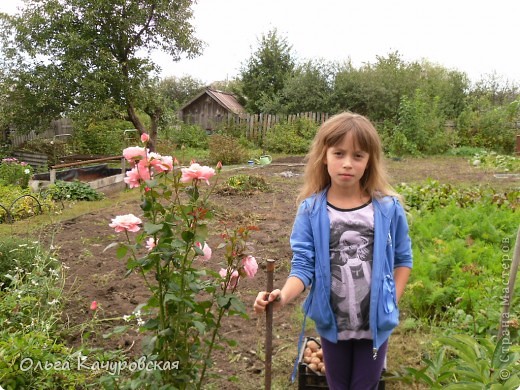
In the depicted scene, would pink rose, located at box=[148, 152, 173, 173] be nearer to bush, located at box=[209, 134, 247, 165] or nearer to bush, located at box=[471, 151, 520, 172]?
bush, located at box=[471, 151, 520, 172]

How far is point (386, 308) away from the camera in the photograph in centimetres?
171

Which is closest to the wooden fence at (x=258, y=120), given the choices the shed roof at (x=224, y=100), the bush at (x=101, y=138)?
the shed roof at (x=224, y=100)

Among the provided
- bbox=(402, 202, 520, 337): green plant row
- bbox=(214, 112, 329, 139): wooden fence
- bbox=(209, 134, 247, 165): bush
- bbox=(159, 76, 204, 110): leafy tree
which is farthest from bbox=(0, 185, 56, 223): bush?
bbox=(159, 76, 204, 110): leafy tree

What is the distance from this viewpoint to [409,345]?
2.74 m

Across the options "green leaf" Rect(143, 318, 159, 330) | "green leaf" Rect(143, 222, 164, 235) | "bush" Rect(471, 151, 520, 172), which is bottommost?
"green leaf" Rect(143, 318, 159, 330)

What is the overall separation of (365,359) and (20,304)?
186 centimetres

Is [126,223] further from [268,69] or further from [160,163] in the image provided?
[268,69]

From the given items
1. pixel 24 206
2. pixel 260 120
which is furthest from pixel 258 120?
pixel 24 206

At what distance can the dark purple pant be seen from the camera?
1.79 metres

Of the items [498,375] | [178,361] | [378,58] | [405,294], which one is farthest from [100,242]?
[378,58]

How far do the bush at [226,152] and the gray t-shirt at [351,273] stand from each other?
37.1 ft

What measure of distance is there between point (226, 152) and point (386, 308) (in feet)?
38.1

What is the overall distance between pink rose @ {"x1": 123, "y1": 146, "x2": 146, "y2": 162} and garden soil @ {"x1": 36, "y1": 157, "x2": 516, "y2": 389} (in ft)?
1.07

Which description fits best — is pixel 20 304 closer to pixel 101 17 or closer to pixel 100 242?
pixel 100 242
